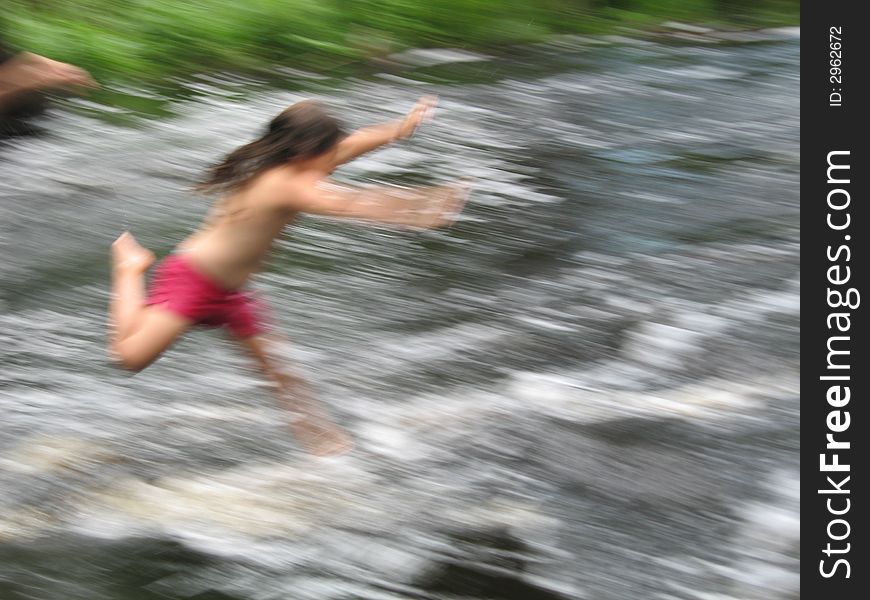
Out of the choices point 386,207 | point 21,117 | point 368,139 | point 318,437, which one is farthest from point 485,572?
point 21,117

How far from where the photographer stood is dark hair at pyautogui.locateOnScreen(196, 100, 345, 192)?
4195 mm

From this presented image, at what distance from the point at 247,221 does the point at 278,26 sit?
6.77 meters

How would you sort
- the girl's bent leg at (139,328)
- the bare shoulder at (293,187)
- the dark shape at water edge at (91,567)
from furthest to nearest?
the girl's bent leg at (139,328), the bare shoulder at (293,187), the dark shape at water edge at (91,567)

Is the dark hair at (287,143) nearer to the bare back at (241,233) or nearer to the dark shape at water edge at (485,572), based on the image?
the bare back at (241,233)

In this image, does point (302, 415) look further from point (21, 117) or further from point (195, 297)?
point (21, 117)

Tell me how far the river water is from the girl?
0.61 m

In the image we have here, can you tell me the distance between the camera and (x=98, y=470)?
15.2 feet

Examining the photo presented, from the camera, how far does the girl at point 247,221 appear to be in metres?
4.19

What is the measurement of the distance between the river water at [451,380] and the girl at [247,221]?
0.61 metres

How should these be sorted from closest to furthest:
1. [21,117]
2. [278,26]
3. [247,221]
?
[247,221], [21,117], [278,26]

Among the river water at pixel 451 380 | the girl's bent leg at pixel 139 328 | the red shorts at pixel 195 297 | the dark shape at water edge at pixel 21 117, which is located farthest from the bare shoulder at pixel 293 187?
the dark shape at water edge at pixel 21 117

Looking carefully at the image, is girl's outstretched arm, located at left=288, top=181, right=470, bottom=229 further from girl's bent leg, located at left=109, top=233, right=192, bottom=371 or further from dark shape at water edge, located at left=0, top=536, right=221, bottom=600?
dark shape at water edge, located at left=0, top=536, right=221, bottom=600

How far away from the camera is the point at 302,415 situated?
15.7 feet
